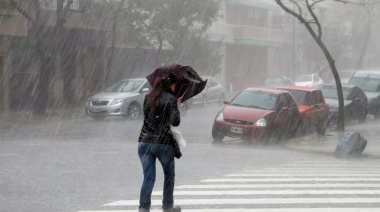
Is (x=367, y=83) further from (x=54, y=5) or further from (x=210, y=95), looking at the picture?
(x=54, y=5)

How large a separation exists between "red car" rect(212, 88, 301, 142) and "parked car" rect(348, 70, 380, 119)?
36.1ft

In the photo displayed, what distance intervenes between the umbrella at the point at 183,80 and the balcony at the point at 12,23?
2225cm

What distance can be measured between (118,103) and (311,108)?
7.79 metres

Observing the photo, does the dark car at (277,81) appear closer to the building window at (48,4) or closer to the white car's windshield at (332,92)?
the building window at (48,4)

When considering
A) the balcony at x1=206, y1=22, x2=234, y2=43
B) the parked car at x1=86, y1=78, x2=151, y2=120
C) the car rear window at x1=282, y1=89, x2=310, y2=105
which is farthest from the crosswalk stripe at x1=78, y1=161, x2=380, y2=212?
the balcony at x1=206, y1=22, x2=234, y2=43

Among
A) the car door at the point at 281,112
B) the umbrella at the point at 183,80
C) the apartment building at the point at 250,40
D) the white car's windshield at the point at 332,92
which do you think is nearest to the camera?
the umbrella at the point at 183,80

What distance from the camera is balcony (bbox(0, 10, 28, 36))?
29828 mm

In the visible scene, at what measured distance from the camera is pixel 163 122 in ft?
27.3

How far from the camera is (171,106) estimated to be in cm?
827

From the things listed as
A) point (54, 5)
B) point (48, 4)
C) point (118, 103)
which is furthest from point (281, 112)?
point (54, 5)

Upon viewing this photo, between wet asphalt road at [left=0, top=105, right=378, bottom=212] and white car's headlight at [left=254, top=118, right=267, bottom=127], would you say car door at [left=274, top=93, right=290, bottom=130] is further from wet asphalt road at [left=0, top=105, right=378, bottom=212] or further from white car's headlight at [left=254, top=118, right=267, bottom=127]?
wet asphalt road at [left=0, top=105, right=378, bottom=212]

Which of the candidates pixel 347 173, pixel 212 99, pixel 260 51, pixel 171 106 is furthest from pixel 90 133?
pixel 260 51

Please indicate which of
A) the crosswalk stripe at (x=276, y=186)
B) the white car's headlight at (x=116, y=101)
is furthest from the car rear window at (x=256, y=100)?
the crosswalk stripe at (x=276, y=186)

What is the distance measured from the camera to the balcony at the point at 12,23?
29.8 m
